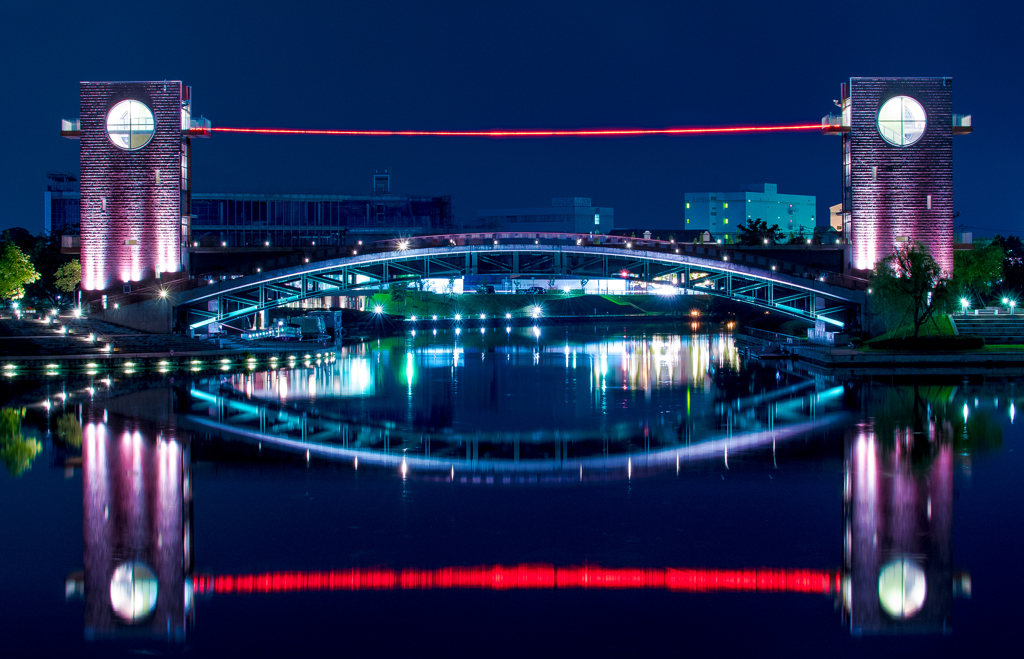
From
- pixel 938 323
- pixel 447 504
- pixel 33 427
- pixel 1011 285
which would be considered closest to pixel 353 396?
pixel 33 427

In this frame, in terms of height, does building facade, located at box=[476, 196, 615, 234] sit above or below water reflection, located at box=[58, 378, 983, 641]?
above

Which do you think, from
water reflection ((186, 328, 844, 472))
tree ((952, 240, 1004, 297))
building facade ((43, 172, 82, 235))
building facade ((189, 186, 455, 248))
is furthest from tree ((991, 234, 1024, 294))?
building facade ((43, 172, 82, 235))

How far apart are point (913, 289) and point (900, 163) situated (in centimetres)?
1197

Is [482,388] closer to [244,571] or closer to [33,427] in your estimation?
[33,427]

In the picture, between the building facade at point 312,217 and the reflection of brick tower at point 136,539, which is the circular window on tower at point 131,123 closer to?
the building facade at point 312,217

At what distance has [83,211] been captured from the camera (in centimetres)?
5888

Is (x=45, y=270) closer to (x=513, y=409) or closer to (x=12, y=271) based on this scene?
(x=12, y=271)

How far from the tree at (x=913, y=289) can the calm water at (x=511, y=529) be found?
18464 millimetres

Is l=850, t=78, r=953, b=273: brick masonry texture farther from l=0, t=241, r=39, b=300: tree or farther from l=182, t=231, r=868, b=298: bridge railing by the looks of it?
l=0, t=241, r=39, b=300: tree

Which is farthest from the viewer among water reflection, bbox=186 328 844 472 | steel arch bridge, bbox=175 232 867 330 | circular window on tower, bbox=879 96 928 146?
circular window on tower, bbox=879 96 928 146

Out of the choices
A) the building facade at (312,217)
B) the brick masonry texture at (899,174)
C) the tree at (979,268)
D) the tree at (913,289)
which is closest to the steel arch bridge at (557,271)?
the brick masonry texture at (899,174)

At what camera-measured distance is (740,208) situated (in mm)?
162625

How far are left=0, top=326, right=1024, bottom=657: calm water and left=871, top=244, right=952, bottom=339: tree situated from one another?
18.5 meters

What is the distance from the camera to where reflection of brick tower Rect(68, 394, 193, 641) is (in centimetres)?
1205
